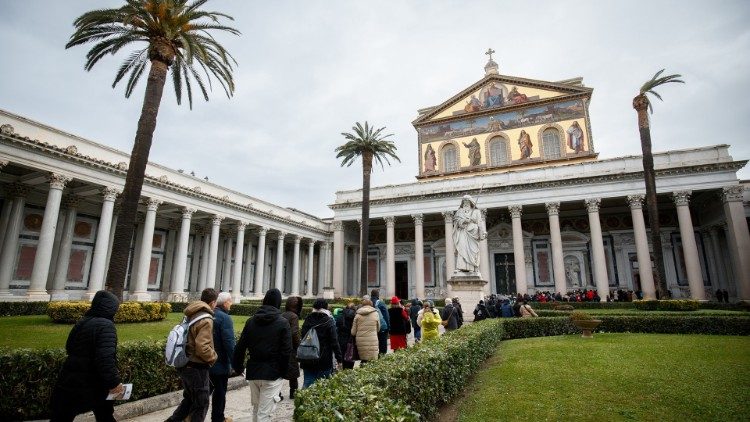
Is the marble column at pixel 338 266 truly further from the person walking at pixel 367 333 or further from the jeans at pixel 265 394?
the jeans at pixel 265 394

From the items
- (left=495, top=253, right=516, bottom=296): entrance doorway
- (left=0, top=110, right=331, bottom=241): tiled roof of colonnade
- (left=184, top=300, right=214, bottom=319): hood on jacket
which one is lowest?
(left=184, top=300, right=214, bottom=319): hood on jacket

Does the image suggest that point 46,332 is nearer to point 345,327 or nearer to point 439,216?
point 345,327

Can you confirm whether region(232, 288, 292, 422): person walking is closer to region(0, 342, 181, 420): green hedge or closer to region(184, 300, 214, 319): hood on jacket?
region(184, 300, 214, 319): hood on jacket

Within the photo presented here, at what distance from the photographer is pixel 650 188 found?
71.2 ft

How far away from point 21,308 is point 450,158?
32.8 metres

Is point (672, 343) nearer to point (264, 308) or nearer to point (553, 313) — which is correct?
point (553, 313)

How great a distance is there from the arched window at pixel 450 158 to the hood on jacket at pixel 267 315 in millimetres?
33680

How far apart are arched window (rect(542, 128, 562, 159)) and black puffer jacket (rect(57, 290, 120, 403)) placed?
35.2m

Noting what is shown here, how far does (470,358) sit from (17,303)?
2033 cm

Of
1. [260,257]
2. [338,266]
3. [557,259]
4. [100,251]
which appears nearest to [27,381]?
[100,251]

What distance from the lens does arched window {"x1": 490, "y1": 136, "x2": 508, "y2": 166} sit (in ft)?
114

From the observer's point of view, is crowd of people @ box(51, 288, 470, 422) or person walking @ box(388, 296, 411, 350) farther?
person walking @ box(388, 296, 411, 350)

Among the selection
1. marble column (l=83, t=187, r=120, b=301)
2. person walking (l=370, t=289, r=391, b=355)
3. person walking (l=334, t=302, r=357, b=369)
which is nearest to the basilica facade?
marble column (l=83, t=187, r=120, b=301)

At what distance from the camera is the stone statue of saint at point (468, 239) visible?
51.2 feet
